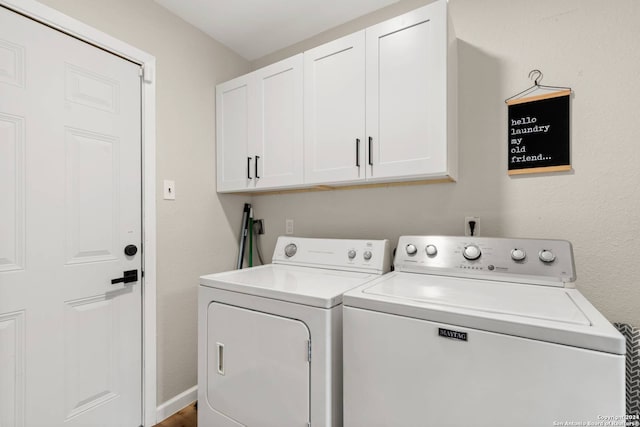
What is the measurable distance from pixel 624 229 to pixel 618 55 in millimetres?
772

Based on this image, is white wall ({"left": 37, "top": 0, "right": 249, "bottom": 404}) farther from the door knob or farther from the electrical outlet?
the electrical outlet

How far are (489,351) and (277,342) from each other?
2.55 feet

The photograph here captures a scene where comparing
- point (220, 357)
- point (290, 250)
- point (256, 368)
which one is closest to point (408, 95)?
point (290, 250)

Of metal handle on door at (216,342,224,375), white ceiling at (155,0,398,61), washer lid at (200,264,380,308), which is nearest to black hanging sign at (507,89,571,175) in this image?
washer lid at (200,264,380,308)

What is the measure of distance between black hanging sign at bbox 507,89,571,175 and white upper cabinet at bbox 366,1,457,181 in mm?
296

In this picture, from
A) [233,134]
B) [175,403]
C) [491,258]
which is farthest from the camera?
[233,134]

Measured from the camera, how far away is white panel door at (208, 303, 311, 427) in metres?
1.19

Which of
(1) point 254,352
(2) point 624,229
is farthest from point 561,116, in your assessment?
(1) point 254,352

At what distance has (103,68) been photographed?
159 centimetres

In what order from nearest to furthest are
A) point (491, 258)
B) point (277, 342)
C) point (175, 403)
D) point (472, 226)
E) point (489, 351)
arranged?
point (489, 351)
point (277, 342)
point (491, 258)
point (472, 226)
point (175, 403)

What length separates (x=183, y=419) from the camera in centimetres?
185

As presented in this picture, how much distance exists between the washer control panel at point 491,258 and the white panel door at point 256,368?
0.69 m

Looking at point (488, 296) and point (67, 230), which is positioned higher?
point (67, 230)

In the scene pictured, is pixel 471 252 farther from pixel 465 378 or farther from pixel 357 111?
pixel 357 111
